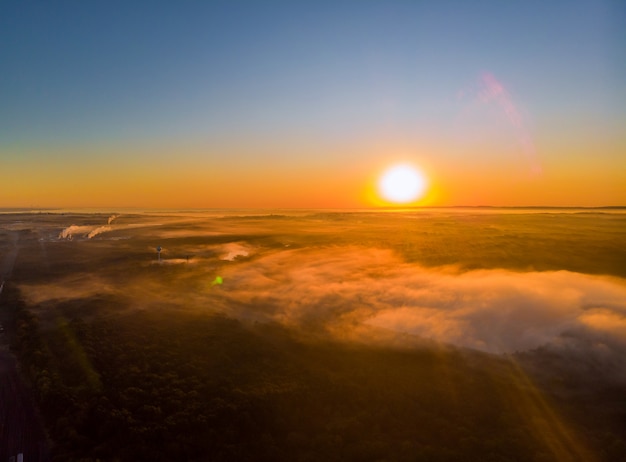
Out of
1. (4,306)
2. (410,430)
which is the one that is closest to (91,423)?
(410,430)

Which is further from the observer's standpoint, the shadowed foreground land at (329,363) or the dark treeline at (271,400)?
the shadowed foreground land at (329,363)

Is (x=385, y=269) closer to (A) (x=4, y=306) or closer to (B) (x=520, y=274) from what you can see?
(B) (x=520, y=274)

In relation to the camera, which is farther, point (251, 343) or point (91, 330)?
point (91, 330)

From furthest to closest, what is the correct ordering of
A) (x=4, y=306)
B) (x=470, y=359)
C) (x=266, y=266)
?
(x=266, y=266), (x=4, y=306), (x=470, y=359)

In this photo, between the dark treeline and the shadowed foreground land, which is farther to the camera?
the shadowed foreground land
